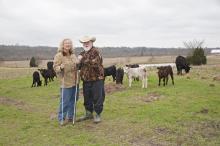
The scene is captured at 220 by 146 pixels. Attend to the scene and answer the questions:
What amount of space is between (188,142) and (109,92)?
9629 millimetres

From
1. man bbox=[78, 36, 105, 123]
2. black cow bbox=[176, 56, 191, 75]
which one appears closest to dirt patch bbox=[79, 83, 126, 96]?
black cow bbox=[176, 56, 191, 75]

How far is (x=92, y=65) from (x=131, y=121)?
218 cm

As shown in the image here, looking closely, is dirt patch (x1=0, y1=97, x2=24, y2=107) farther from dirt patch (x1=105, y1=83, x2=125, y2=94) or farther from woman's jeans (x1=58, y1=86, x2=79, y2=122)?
woman's jeans (x1=58, y1=86, x2=79, y2=122)

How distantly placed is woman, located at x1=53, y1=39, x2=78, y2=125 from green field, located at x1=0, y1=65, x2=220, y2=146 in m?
0.54

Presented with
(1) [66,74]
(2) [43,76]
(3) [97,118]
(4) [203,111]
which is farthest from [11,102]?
(4) [203,111]

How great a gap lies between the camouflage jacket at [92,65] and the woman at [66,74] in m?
0.34

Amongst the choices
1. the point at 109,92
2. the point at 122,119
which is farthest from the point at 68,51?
the point at 109,92

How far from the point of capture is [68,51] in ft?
39.1

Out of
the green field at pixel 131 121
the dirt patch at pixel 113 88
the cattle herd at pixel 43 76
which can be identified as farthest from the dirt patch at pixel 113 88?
the cattle herd at pixel 43 76

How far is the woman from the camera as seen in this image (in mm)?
11875

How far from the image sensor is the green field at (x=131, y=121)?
34.2 feet

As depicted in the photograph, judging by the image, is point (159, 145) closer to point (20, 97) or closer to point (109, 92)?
point (109, 92)

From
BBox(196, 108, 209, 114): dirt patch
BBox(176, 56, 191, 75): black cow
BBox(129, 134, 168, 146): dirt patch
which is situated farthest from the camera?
BBox(176, 56, 191, 75): black cow

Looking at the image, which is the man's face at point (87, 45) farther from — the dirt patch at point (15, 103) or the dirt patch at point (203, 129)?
the dirt patch at point (15, 103)
